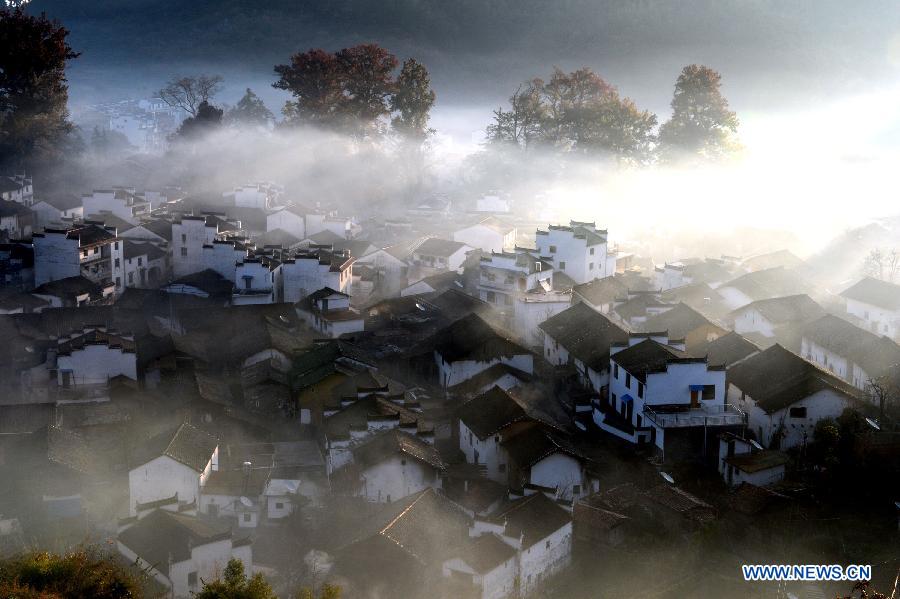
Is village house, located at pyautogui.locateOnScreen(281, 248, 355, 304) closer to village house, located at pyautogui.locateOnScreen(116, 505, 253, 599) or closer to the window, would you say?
village house, located at pyautogui.locateOnScreen(116, 505, 253, 599)

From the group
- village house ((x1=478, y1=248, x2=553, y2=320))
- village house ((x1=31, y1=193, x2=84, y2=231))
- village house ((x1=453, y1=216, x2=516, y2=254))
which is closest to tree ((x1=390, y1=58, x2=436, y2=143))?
village house ((x1=453, y1=216, x2=516, y2=254))

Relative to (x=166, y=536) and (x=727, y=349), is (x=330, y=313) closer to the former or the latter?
(x=727, y=349)

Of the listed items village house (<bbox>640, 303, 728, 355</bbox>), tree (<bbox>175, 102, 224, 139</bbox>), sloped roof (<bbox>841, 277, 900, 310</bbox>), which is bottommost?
village house (<bbox>640, 303, 728, 355</bbox>)

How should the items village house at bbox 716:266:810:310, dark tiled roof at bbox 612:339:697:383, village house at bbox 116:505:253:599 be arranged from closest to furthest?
1. village house at bbox 116:505:253:599
2. dark tiled roof at bbox 612:339:697:383
3. village house at bbox 716:266:810:310

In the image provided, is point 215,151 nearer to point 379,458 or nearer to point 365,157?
point 365,157

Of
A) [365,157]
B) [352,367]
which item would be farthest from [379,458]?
[365,157]

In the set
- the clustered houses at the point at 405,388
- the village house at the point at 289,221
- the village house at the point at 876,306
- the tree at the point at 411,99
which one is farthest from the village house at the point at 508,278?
the tree at the point at 411,99

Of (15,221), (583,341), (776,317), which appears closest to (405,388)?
(583,341)
